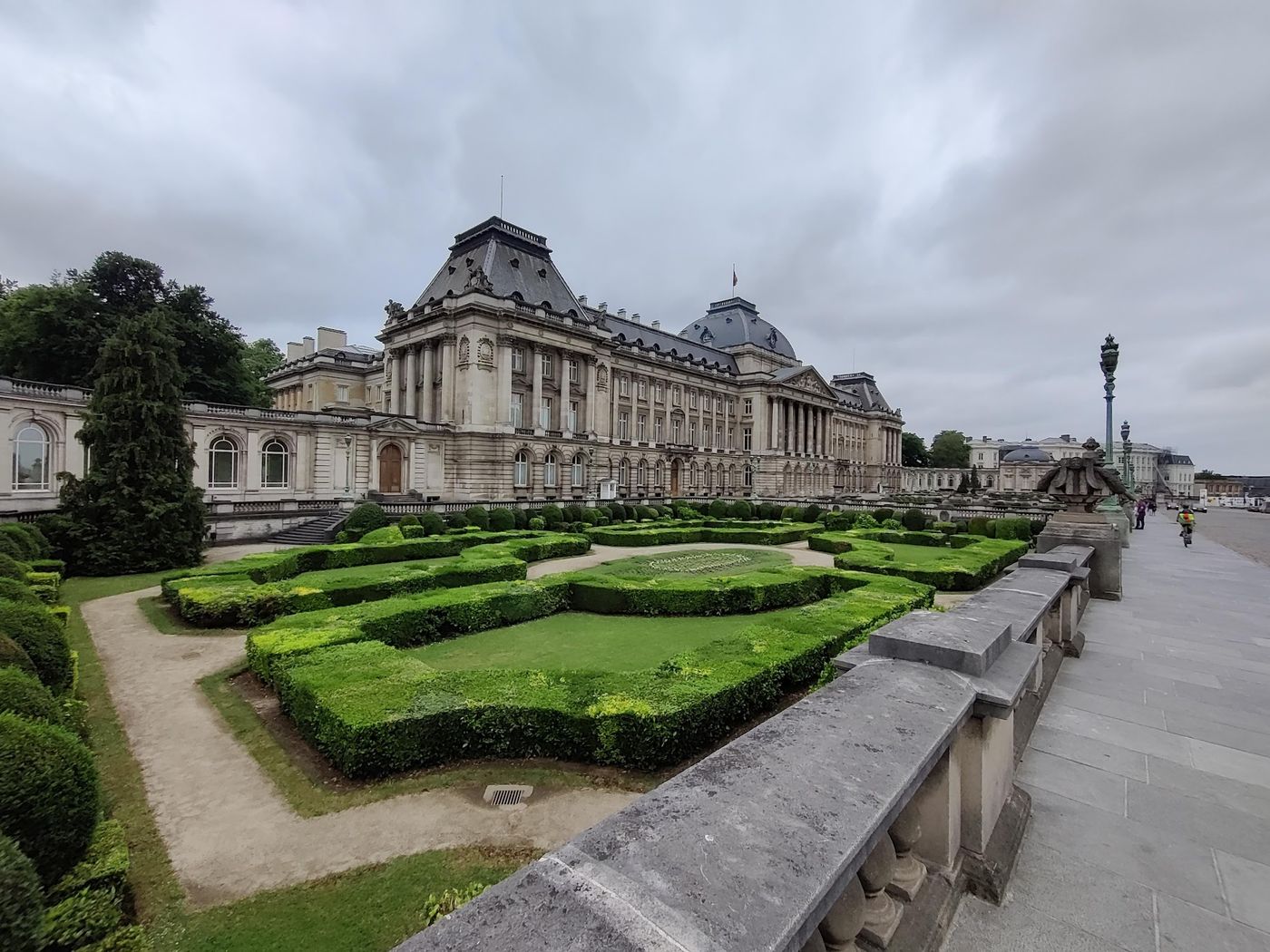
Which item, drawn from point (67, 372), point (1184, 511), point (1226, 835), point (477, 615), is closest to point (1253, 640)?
point (1226, 835)

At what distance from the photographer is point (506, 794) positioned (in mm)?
6328

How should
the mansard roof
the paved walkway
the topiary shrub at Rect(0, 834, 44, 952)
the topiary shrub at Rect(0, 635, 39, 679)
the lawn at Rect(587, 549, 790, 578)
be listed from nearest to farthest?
the topiary shrub at Rect(0, 834, 44, 952) < the paved walkway < the topiary shrub at Rect(0, 635, 39, 679) < the lawn at Rect(587, 549, 790, 578) < the mansard roof

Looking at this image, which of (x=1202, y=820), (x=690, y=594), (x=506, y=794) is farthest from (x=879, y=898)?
(x=690, y=594)

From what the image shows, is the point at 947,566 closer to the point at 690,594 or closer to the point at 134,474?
the point at 690,594

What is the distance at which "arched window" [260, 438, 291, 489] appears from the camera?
32.6 m


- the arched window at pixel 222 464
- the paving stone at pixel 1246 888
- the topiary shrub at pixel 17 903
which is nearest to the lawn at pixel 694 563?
the paving stone at pixel 1246 888

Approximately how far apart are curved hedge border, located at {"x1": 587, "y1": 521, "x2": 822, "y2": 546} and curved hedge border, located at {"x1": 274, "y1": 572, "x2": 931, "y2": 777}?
1912 centimetres

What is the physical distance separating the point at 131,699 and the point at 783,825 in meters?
10.8

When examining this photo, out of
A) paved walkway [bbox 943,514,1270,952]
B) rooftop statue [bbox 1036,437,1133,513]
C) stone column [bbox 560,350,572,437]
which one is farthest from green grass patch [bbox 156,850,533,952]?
stone column [bbox 560,350,572,437]

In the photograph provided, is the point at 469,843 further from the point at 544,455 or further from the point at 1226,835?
the point at 544,455

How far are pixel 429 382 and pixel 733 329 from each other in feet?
137

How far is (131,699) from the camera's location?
349 inches

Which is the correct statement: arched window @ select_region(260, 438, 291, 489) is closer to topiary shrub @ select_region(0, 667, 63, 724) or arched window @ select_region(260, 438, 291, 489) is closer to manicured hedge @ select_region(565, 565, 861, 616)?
manicured hedge @ select_region(565, 565, 861, 616)

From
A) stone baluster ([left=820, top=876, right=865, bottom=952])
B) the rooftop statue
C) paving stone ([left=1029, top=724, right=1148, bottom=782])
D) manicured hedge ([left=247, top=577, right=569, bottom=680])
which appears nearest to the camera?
stone baluster ([left=820, top=876, right=865, bottom=952])
